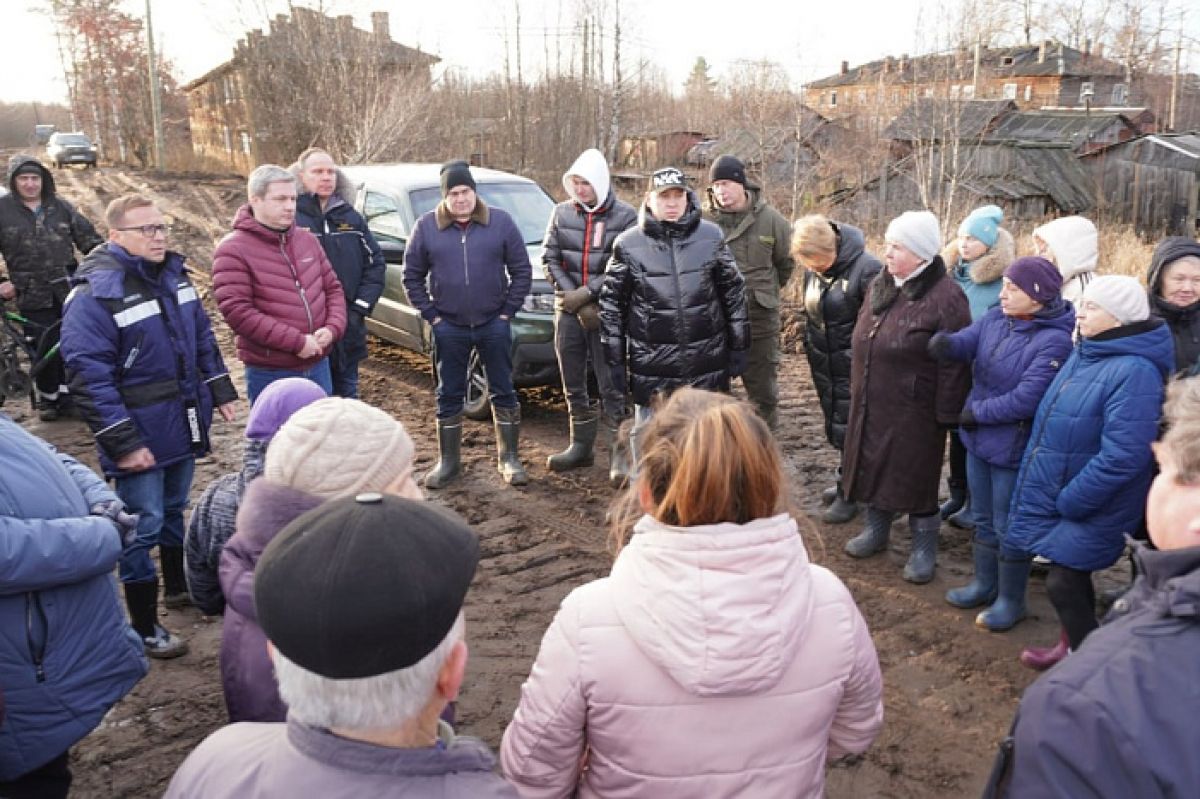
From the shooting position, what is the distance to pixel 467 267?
566 centimetres

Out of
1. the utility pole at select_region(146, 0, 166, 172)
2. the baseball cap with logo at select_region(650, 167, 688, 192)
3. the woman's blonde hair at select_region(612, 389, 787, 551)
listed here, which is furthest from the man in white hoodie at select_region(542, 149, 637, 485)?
the utility pole at select_region(146, 0, 166, 172)

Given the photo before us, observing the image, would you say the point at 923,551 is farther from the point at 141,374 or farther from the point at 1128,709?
the point at 141,374

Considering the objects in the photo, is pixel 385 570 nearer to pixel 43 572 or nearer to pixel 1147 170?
pixel 43 572

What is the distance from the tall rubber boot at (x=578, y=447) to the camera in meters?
6.19

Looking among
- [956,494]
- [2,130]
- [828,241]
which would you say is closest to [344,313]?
[828,241]

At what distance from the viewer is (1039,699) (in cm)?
147

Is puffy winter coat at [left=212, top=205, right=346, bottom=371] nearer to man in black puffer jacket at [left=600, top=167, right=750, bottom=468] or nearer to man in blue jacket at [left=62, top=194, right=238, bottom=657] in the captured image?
man in blue jacket at [left=62, top=194, right=238, bottom=657]

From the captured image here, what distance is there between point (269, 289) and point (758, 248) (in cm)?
306

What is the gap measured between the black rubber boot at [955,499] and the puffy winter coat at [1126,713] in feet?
13.1

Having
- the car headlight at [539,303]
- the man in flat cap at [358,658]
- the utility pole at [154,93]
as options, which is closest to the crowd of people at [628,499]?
the man in flat cap at [358,658]

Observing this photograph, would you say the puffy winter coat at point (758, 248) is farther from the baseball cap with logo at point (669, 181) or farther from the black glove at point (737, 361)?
the baseball cap with logo at point (669, 181)

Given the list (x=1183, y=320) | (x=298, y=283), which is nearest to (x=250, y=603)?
(x=298, y=283)

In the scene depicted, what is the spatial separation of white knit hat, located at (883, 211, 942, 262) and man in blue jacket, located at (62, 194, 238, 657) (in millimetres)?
3231

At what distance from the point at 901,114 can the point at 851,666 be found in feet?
60.5
